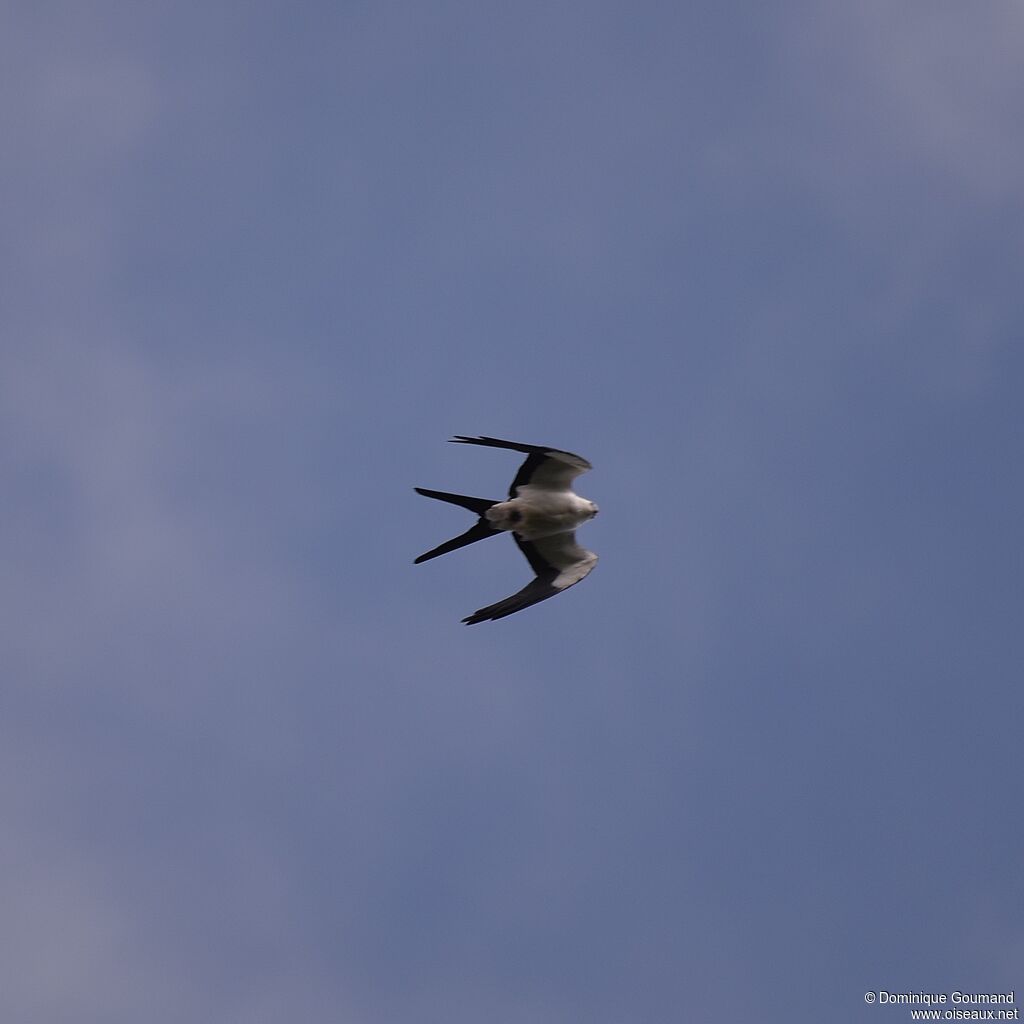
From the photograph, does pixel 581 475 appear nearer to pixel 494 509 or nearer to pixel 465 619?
pixel 494 509

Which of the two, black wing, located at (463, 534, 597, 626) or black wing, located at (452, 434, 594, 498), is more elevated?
black wing, located at (452, 434, 594, 498)

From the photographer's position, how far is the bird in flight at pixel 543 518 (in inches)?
781

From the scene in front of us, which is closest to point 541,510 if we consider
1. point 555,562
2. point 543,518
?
point 543,518

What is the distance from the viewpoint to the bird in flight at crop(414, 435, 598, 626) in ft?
65.1

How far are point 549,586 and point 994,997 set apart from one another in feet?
34.6

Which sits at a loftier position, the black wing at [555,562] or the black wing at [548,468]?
the black wing at [548,468]

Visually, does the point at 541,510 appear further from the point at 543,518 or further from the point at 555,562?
the point at 555,562

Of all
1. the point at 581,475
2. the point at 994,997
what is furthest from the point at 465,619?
the point at 994,997

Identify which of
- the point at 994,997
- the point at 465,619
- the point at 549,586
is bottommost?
the point at 994,997

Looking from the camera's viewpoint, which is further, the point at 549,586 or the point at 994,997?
the point at 994,997

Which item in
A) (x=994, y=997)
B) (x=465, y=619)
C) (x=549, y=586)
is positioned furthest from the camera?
(x=994, y=997)

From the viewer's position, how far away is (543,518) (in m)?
20.3

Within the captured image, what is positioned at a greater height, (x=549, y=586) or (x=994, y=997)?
(x=549, y=586)

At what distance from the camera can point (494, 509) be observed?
20.2 metres
